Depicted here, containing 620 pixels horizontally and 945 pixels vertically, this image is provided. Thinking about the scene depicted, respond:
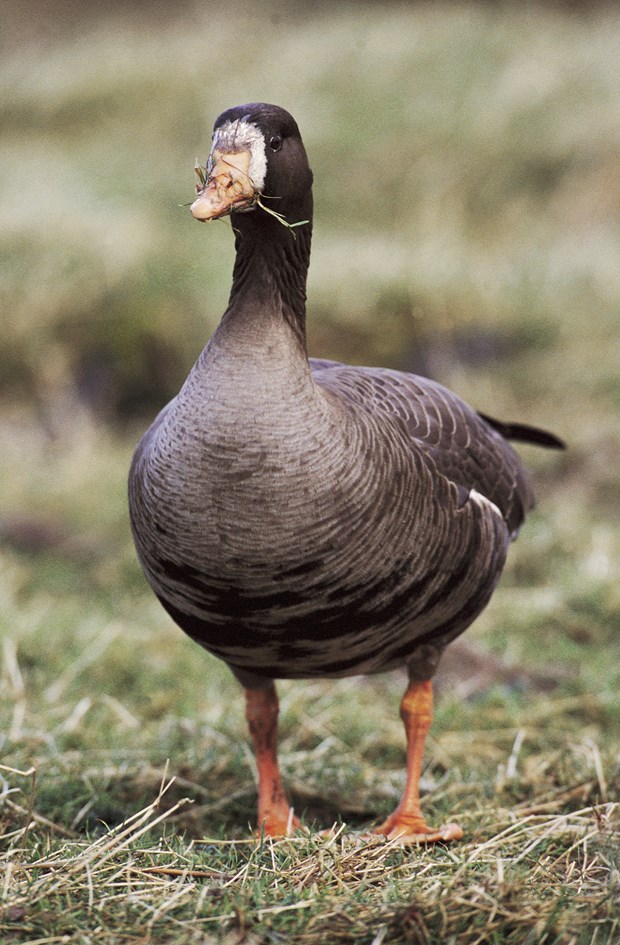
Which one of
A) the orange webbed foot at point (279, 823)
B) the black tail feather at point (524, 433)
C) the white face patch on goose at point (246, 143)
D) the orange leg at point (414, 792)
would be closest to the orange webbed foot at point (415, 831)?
the orange leg at point (414, 792)

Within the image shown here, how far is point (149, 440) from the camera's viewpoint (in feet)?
11.6

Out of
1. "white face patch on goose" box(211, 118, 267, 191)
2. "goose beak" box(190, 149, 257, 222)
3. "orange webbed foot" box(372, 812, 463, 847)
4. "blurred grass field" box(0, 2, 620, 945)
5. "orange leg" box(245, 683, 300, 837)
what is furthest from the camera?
"orange leg" box(245, 683, 300, 837)

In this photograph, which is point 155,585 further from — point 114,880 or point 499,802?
point 499,802

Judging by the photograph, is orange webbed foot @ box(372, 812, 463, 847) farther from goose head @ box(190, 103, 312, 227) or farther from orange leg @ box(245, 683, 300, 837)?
goose head @ box(190, 103, 312, 227)

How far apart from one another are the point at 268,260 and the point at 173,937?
6.16 ft

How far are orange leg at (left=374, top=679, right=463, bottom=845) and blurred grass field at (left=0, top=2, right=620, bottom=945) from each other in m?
0.18

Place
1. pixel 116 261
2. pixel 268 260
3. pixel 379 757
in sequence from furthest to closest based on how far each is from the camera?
pixel 116 261, pixel 379 757, pixel 268 260

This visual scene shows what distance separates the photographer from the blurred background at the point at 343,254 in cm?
707

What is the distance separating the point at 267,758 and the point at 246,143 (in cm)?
212

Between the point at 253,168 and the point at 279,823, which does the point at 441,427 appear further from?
the point at 279,823

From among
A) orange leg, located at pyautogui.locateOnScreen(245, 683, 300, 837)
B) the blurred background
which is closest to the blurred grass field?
the blurred background

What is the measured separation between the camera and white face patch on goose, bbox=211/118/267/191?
3229 mm

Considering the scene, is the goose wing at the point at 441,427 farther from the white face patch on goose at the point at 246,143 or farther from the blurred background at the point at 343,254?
the blurred background at the point at 343,254

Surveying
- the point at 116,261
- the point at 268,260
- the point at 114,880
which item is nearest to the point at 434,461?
the point at 268,260
